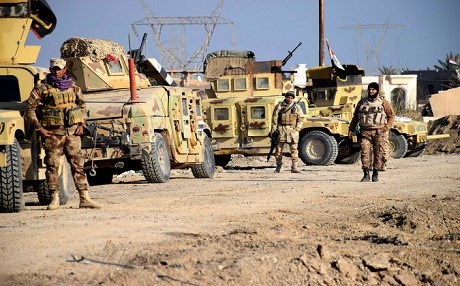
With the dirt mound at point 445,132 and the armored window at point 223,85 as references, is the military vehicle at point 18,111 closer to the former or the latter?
the armored window at point 223,85

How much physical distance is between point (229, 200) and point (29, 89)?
2769mm

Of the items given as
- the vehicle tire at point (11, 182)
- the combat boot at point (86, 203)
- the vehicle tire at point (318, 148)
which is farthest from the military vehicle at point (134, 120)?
the vehicle tire at point (318, 148)

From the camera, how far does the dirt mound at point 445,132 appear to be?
32156mm

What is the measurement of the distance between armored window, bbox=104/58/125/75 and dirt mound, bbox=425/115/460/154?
16505 millimetres

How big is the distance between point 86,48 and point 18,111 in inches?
346

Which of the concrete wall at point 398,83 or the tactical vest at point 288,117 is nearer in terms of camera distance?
the tactical vest at point 288,117

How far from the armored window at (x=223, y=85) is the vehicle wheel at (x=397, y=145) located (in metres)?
4.89

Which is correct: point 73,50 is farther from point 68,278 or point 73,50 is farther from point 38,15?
point 68,278

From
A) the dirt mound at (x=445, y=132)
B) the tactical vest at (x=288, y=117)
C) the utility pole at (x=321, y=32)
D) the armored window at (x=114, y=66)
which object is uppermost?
the utility pole at (x=321, y=32)

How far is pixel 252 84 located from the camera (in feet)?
79.4

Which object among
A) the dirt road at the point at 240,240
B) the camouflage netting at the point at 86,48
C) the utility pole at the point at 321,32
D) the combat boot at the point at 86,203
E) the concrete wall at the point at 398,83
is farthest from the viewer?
the concrete wall at the point at 398,83

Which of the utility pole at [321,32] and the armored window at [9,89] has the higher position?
the utility pole at [321,32]

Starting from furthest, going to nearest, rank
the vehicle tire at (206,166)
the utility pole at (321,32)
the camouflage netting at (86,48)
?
1. the utility pole at (321,32)
2. the camouflage netting at (86,48)
3. the vehicle tire at (206,166)

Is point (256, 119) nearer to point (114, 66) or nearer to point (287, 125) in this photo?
point (287, 125)
